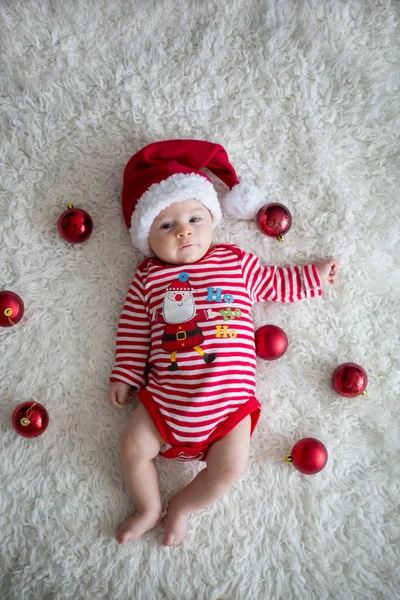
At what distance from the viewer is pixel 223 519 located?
1.24 m

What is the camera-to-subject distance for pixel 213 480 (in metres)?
1.14

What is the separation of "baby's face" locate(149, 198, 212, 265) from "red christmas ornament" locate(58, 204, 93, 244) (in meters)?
0.18

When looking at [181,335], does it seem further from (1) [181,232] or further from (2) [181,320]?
(1) [181,232]

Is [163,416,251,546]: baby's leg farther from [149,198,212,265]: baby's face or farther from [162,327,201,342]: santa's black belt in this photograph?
[149,198,212,265]: baby's face

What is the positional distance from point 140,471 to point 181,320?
0.37 metres

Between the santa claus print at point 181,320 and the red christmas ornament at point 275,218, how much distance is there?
25 cm

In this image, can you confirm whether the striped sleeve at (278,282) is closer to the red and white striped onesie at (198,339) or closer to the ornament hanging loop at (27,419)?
the red and white striped onesie at (198,339)

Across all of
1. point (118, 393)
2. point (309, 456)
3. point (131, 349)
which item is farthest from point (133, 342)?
point (309, 456)

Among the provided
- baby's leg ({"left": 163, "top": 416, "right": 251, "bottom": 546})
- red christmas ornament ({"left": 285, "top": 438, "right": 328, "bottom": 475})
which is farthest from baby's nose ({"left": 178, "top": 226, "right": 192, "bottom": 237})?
red christmas ornament ({"left": 285, "top": 438, "right": 328, "bottom": 475})

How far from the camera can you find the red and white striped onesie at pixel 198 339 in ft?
3.76

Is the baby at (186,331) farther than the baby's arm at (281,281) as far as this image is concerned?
No

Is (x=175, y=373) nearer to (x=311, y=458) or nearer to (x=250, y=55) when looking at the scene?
(x=311, y=458)

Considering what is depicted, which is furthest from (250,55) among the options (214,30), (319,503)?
(319,503)

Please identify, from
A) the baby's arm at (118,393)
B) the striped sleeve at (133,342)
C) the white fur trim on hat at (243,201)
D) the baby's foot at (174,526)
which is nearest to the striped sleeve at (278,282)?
the white fur trim on hat at (243,201)
